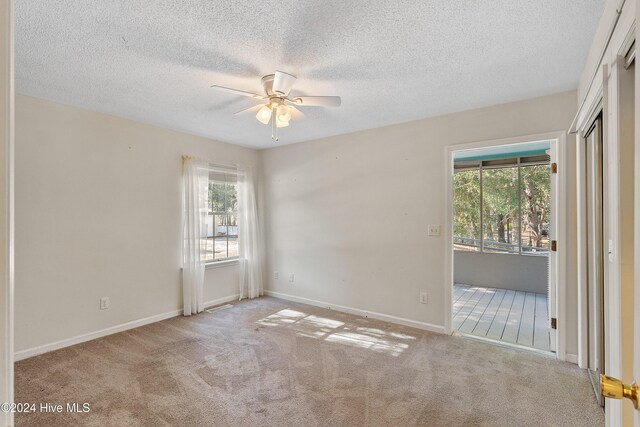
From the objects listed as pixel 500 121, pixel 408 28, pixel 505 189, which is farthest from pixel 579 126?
pixel 505 189

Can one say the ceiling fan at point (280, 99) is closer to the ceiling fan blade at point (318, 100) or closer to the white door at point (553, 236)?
the ceiling fan blade at point (318, 100)

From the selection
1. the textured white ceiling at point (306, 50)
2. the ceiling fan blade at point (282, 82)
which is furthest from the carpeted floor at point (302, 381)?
the textured white ceiling at point (306, 50)

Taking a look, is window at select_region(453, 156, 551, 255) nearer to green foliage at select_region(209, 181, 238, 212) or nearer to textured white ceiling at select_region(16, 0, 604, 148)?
textured white ceiling at select_region(16, 0, 604, 148)

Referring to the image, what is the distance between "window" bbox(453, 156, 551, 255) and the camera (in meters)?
5.69

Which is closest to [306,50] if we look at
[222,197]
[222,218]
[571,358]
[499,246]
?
[222,197]

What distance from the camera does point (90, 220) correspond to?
3.29m

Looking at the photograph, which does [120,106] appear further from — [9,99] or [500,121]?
[500,121]

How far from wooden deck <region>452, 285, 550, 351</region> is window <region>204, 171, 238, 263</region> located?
131 inches

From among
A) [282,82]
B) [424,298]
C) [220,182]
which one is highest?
[282,82]

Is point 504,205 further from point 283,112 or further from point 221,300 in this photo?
point 221,300

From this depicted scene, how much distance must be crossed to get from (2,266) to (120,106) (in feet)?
10.5

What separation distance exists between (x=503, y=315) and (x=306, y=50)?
4.06m

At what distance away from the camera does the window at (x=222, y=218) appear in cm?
456

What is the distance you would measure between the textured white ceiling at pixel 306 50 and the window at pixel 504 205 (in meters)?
3.43
